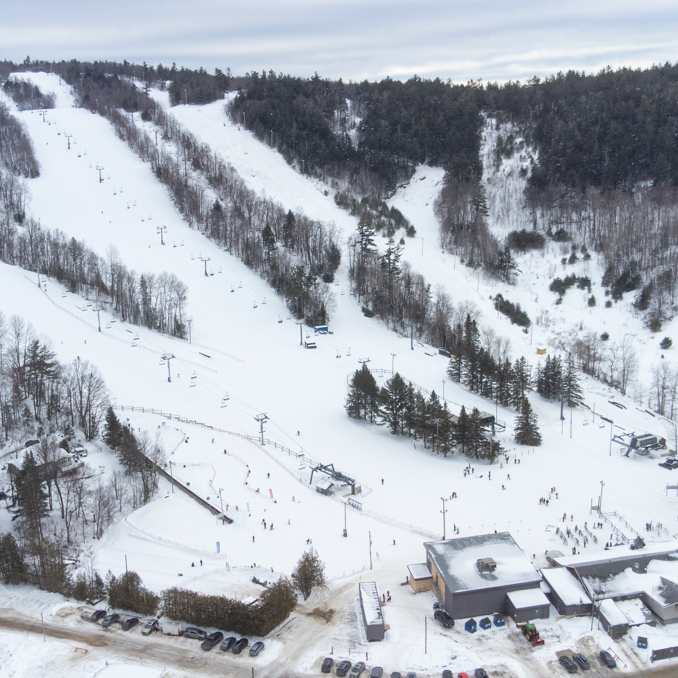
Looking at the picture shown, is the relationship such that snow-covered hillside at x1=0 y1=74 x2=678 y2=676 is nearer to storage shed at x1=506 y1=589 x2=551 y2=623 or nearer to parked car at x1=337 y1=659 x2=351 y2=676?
storage shed at x1=506 y1=589 x2=551 y2=623

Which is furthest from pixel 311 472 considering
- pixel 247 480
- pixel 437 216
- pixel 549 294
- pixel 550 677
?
pixel 437 216

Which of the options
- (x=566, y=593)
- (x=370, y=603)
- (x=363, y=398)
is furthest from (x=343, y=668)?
(x=363, y=398)

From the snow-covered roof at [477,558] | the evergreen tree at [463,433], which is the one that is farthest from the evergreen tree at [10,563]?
the evergreen tree at [463,433]

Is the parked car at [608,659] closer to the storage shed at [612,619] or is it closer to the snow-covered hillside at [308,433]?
the snow-covered hillside at [308,433]

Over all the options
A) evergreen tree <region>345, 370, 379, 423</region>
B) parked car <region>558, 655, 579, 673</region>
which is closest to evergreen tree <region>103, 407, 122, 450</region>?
evergreen tree <region>345, 370, 379, 423</region>

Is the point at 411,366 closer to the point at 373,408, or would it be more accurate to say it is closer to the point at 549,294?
the point at 373,408

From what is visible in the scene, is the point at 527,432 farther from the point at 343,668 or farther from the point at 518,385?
the point at 343,668
